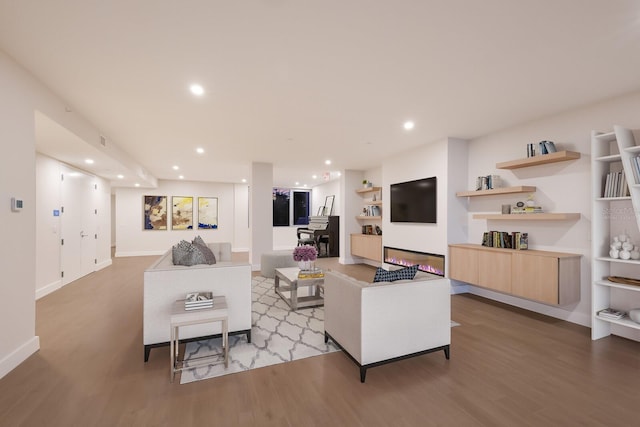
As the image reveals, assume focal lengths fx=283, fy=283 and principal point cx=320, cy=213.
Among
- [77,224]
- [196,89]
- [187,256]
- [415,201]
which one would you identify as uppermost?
[196,89]

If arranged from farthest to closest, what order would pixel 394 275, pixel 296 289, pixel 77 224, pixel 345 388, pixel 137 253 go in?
pixel 137 253 < pixel 77 224 < pixel 296 289 < pixel 394 275 < pixel 345 388

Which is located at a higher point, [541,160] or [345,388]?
[541,160]

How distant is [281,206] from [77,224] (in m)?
6.66

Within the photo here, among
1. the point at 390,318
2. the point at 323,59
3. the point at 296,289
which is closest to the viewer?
the point at 390,318

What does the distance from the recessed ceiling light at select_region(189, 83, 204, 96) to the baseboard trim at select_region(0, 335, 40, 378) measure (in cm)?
292

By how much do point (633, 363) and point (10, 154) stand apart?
589 centimetres

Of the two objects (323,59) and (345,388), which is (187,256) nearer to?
(345,388)

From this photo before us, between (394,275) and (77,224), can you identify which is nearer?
(394,275)

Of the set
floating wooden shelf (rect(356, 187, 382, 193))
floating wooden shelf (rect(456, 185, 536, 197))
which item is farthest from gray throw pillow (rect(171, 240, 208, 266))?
floating wooden shelf (rect(356, 187, 382, 193))

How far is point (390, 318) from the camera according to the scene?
2.36 meters

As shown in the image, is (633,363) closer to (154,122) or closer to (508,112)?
(508,112)

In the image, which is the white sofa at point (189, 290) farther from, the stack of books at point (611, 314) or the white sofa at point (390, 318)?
the stack of books at point (611, 314)

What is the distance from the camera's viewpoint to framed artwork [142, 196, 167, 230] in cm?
980

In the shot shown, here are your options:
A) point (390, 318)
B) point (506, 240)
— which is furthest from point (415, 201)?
point (390, 318)
